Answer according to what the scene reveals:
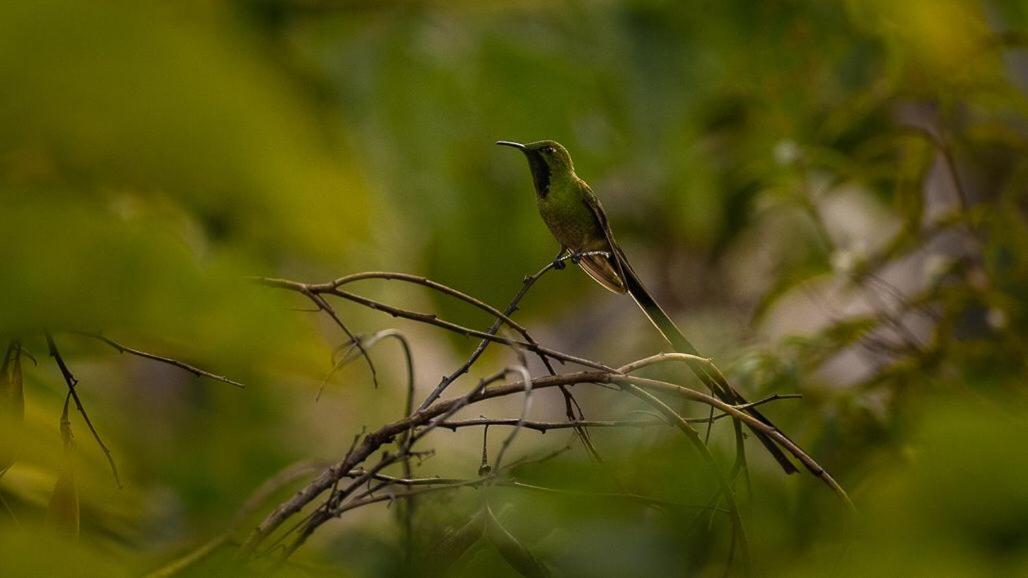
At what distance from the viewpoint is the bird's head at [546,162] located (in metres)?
0.65

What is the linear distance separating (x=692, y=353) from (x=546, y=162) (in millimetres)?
193

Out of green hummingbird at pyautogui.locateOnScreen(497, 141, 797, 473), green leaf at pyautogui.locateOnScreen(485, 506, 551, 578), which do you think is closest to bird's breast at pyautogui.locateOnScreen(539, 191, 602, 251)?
green hummingbird at pyautogui.locateOnScreen(497, 141, 797, 473)

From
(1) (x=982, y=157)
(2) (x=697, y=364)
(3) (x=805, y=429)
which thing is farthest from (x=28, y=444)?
(1) (x=982, y=157)

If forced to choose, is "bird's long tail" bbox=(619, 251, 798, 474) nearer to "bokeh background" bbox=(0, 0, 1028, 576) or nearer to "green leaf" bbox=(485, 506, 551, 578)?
"bokeh background" bbox=(0, 0, 1028, 576)

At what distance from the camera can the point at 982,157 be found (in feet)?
4.60

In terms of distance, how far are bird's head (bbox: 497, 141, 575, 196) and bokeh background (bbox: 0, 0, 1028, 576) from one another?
0.12 m

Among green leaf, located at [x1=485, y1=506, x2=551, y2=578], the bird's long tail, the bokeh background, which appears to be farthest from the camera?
the bird's long tail

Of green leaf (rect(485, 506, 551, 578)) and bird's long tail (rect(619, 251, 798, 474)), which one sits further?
bird's long tail (rect(619, 251, 798, 474))

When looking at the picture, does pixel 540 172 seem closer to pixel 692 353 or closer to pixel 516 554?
pixel 692 353

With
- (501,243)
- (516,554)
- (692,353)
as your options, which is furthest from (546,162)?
(501,243)

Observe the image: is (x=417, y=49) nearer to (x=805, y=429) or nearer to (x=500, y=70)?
(x=500, y=70)

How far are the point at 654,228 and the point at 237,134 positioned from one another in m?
1.80

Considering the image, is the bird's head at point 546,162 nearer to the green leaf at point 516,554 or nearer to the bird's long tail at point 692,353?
the bird's long tail at point 692,353

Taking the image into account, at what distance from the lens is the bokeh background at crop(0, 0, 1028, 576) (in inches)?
5.9
